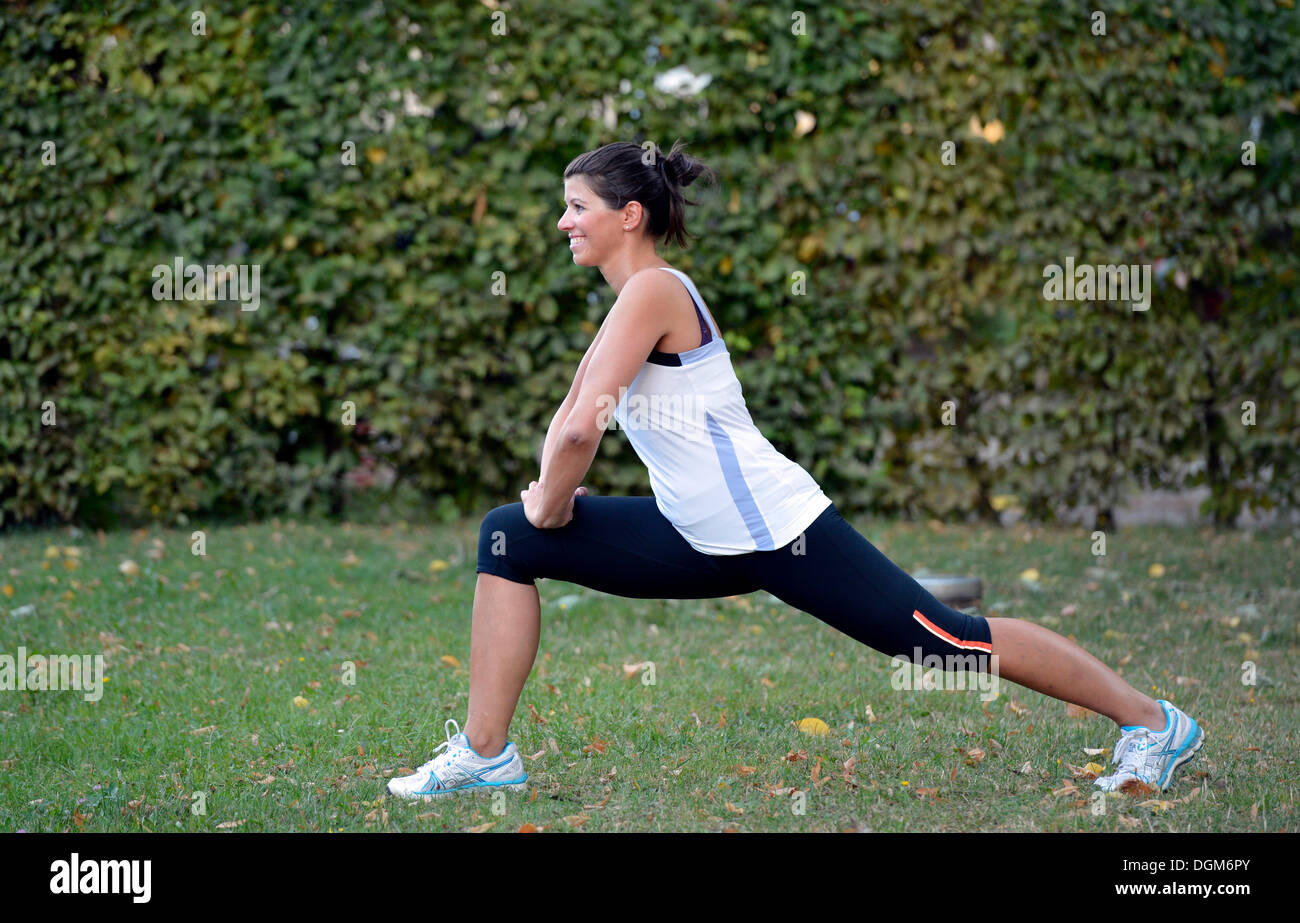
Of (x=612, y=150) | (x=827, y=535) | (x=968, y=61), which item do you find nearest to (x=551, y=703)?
(x=827, y=535)

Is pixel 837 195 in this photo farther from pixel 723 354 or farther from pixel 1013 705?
pixel 723 354

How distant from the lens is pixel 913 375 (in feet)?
24.6

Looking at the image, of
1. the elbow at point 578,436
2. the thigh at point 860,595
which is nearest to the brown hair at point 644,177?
the elbow at point 578,436

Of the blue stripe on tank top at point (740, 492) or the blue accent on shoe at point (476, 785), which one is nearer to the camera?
the blue stripe on tank top at point (740, 492)

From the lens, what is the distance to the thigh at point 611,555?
10.6ft

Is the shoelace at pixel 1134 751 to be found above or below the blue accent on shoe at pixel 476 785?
above

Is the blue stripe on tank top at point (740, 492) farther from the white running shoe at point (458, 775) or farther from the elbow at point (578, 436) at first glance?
the white running shoe at point (458, 775)

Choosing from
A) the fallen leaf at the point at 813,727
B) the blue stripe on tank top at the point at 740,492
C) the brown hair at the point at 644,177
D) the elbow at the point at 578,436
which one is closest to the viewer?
the elbow at the point at 578,436

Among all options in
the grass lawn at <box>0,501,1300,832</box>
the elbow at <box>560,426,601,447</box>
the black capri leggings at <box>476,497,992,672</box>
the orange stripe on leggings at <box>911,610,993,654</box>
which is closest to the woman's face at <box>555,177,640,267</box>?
the elbow at <box>560,426,601,447</box>

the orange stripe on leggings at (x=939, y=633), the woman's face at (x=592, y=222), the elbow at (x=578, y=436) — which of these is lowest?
the orange stripe on leggings at (x=939, y=633)

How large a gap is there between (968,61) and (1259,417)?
2662 mm

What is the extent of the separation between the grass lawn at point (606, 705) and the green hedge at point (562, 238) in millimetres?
1002

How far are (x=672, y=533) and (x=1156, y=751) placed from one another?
1371 millimetres

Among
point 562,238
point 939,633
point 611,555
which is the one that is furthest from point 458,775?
point 562,238
